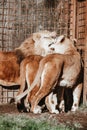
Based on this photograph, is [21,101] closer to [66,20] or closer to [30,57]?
[30,57]

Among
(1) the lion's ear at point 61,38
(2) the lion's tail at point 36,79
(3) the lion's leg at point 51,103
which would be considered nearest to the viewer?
(2) the lion's tail at point 36,79

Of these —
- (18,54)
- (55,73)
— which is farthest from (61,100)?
(18,54)

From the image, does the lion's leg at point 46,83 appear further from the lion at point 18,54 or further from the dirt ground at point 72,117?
the lion at point 18,54

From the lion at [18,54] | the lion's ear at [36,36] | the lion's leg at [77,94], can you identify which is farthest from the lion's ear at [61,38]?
the lion's leg at [77,94]

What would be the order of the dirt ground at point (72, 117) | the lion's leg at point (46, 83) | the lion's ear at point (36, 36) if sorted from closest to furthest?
the dirt ground at point (72, 117) → the lion's leg at point (46, 83) → the lion's ear at point (36, 36)

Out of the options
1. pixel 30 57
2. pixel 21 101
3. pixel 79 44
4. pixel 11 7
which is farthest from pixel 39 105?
pixel 11 7

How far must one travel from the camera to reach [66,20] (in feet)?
43.5

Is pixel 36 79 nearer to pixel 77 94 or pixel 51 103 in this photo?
pixel 51 103

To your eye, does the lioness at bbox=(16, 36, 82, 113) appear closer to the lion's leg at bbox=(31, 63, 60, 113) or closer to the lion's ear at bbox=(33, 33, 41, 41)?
the lion's leg at bbox=(31, 63, 60, 113)

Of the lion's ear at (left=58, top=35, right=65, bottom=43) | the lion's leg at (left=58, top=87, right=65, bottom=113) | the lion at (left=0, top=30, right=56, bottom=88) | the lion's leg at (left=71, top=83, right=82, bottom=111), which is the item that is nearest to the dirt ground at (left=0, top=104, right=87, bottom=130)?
the lion's leg at (left=71, top=83, right=82, bottom=111)

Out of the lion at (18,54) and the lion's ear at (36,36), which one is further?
the lion's ear at (36,36)

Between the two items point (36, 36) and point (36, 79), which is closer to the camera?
point (36, 79)

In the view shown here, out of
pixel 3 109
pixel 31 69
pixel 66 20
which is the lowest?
pixel 3 109

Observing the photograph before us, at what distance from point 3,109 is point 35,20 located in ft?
8.54
